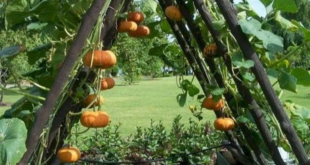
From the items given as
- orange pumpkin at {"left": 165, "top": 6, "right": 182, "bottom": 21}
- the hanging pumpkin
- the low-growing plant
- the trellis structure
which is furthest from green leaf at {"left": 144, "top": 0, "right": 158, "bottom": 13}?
the low-growing plant

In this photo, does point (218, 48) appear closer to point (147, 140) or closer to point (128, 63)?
point (147, 140)

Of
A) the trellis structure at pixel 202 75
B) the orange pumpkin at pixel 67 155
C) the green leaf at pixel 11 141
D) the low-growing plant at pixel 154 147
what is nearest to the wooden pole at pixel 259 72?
the trellis structure at pixel 202 75

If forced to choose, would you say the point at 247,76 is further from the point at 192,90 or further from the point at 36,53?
the point at 36,53

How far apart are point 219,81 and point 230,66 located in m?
0.28

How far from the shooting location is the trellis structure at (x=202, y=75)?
1464 mm

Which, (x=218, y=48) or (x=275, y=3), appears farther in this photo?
(x=218, y=48)

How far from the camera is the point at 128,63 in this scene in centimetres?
2434

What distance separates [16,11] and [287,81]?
2.95 feet

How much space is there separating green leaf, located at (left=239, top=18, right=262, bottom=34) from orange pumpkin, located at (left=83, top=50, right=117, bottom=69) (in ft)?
1.24

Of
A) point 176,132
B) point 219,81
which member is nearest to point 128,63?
point 176,132

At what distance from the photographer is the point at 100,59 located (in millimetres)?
1575

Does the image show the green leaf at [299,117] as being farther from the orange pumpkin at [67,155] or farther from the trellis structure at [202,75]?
the orange pumpkin at [67,155]

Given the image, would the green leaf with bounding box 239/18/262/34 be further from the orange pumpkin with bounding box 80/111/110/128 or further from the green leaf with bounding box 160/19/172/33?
the green leaf with bounding box 160/19/172/33

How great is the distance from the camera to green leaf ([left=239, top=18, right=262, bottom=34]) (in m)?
1.62
